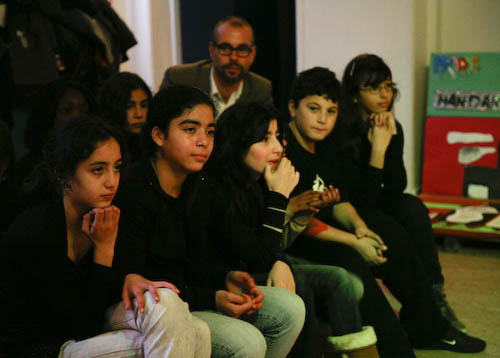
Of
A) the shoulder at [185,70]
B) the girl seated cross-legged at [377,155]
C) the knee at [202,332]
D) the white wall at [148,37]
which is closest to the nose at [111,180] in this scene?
the knee at [202,332]

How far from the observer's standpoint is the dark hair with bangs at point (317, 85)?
2.08 metres

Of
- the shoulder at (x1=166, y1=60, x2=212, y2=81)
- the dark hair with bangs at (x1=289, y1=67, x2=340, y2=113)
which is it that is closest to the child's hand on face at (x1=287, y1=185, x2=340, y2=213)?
the dark hair with bangs at (x1=289, y1=67, x2=340, y2=113)

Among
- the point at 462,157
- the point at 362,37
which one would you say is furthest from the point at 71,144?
the point at 462,157

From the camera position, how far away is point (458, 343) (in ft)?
6.70

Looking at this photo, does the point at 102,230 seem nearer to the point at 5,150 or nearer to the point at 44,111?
the point at 5,150

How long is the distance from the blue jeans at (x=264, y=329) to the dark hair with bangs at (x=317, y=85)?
0.81 m

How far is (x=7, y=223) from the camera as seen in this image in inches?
62.4

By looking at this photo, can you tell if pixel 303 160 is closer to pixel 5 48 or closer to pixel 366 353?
pixel 366 353

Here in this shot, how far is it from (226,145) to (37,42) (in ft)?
3.77

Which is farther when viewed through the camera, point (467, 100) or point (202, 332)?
point (467, 100)

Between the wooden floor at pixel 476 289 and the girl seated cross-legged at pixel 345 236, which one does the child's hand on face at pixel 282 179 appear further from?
the wooden floor at pixel 476 289

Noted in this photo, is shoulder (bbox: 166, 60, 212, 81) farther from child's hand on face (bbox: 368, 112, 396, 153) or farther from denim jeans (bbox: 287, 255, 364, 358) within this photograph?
denim jeans (bbox: 287, 255, 364, 358)

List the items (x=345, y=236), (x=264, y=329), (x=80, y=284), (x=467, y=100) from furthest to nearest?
(x=467, y=100), (x=345, y=236), (x=264, y=329), (x=80, y=284)

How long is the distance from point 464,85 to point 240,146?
2.05 metres
